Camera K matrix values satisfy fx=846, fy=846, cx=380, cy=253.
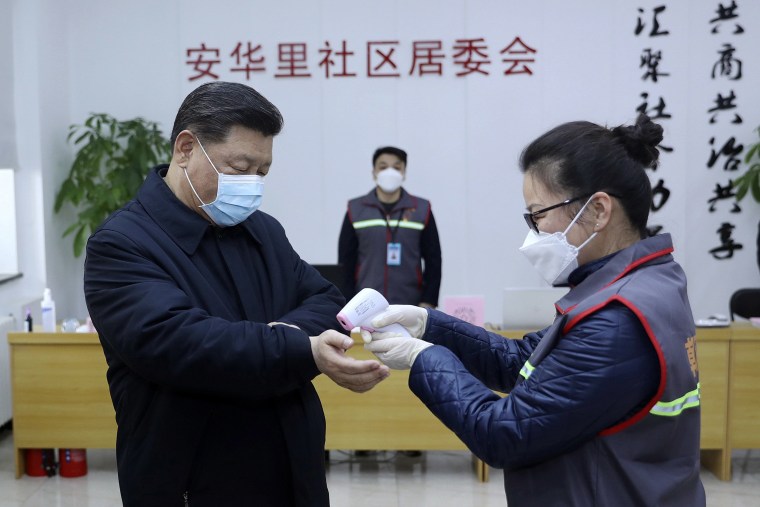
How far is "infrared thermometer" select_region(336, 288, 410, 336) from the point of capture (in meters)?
1.80

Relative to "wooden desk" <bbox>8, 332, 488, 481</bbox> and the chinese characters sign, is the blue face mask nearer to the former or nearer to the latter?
"wooden desk" <bbox>8, 332, 488, 481</bbox>

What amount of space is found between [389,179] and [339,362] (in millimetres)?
3289

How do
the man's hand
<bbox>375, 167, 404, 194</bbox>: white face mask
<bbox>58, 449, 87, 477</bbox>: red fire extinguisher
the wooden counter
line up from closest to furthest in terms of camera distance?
the man's hand
the wooden counter
<bbox>58, 449, 87, 477</bbox>: red fire extinguisher
<bbox>375, 167, 404, 194</bbox>: white face mask

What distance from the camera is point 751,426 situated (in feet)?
13.9

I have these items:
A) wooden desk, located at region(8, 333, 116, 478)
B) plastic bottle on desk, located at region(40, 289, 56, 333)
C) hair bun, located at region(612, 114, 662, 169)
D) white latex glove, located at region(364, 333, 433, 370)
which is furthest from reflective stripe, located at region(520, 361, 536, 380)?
plastic bottle on desk, located at region(40, 289, 56, 333)

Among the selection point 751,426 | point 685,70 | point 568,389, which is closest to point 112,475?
point 751,426

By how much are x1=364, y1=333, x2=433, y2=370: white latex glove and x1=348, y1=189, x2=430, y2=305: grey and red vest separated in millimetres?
3129

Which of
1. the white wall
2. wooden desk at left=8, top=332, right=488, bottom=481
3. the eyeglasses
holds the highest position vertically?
the white wall

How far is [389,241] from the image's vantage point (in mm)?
4898

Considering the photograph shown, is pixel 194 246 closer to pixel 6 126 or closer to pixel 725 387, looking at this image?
pixel 725 387

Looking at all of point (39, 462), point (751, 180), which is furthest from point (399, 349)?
point (751, 180)

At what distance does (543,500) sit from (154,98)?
521 cm

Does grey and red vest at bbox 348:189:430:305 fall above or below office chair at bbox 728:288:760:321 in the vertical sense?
above

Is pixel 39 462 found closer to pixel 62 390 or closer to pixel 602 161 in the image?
pixel 62 390
